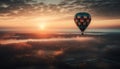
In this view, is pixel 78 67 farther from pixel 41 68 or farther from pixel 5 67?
pixel 5 67

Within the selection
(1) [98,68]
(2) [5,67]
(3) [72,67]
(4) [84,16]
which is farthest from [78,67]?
(2) [5,67]

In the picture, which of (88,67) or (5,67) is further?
(5,67)

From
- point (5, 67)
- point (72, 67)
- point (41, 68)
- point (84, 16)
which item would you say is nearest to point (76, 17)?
point (84, 16)

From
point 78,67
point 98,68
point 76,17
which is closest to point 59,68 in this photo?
point 78,67

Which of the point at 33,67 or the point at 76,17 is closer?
the point at 76,17

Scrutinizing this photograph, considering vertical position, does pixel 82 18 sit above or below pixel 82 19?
above

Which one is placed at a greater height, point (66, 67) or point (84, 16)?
point (84, 16)

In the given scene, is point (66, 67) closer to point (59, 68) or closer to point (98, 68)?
point (59, 68)

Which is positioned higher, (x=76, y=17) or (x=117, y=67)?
(x=76, y=17)
